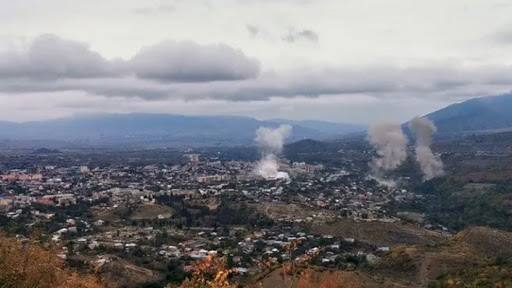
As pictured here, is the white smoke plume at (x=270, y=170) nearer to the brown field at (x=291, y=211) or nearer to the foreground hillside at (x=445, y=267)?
the brown field at (x=291, y=211)

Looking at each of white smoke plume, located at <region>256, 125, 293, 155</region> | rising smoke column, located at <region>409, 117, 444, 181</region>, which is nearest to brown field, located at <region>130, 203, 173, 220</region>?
rising smoke column, located at <region>409, 117, 444, 181</region>

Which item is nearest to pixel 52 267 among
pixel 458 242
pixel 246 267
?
pixel 246 267

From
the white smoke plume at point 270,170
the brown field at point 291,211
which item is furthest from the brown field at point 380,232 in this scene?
the white smoke plume at point 270,170

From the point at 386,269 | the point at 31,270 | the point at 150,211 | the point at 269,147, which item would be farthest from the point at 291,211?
the point at 269,147

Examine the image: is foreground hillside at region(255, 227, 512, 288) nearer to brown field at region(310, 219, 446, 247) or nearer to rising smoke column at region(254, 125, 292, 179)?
brown field at region(310, 219, 446, 247)

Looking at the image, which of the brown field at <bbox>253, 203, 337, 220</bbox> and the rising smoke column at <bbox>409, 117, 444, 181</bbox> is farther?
the rising smoke column at <bbox>409, 117, 444, 181</bbox>

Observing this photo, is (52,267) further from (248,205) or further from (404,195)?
(404,195)

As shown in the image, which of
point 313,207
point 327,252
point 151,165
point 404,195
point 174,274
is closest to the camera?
point 174,274

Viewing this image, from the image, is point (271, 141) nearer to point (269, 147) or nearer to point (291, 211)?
point (269, 147)

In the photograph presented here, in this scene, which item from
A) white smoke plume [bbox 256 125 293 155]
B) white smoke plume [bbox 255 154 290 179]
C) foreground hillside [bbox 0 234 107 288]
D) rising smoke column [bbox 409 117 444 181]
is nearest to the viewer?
foreground hillside [bbox 0 234 107 288]
